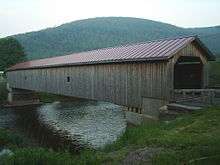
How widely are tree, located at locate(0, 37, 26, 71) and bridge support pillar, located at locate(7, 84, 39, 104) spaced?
28.9m

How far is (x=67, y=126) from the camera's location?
3509 cm

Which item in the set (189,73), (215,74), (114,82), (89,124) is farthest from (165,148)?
(215,74)

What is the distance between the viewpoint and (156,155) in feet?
36.9

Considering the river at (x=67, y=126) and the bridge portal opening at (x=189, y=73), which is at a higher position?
the bridge portal opening at (x=189, y=73)

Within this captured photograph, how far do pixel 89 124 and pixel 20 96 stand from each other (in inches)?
1032

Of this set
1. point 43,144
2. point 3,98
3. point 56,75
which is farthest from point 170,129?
point 3,98

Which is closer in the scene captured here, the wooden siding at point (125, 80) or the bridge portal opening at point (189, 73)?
the wooden siding at point (125, 80)

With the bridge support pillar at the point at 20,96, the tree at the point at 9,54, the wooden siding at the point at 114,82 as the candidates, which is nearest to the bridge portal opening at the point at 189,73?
the wooden siding at the point at 114,82

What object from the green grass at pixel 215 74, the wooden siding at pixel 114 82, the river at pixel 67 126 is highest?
the wooden siding at pixel 114 82

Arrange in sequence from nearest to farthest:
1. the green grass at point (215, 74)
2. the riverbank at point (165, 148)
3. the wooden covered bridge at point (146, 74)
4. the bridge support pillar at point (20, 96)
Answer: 1. the riverbank at point (165, 148)
2. the wooden covered bridge at point (146, 74)
3. the bridge support pillar at point (20, 96)
4. the green grass at point (215, 74)

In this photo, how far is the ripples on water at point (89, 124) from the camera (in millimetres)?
28273

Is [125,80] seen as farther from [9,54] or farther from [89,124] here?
[9,54]

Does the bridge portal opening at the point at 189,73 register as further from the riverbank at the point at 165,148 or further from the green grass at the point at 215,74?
the green grass at the point at 215,74

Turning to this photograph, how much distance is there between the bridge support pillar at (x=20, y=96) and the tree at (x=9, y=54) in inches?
1140
